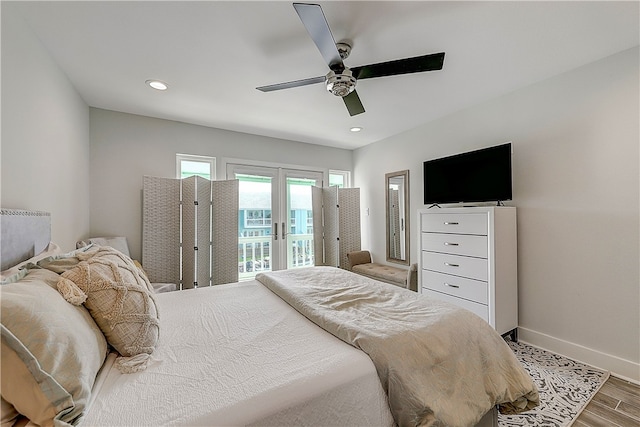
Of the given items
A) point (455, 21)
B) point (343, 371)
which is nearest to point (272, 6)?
point (455, 21)

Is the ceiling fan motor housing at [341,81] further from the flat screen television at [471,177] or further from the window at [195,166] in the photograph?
the window at [195,166]

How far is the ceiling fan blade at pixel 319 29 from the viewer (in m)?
1.22

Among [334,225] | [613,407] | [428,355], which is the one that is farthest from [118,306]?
[334,225]

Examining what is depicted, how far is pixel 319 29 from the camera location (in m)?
1.38

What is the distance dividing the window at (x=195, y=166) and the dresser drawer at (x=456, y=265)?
3019mm

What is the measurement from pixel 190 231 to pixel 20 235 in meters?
1.89

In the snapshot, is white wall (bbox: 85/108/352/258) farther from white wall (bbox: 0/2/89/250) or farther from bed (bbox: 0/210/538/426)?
bed (bbox: 0/210/538/426)

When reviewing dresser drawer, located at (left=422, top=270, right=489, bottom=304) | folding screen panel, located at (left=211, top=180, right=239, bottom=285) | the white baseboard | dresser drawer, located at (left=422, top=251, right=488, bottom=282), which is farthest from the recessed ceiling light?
the white baseboard

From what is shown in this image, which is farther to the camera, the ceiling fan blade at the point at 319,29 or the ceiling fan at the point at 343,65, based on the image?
the ceiling fan at the point at 343,65

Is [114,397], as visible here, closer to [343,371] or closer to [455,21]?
[343,371]

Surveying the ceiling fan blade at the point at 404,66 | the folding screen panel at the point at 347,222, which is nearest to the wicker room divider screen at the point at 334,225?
the folding screen panel at the point at 347,222

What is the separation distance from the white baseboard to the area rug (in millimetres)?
52

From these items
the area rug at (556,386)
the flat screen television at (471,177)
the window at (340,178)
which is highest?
the window at (340,178)

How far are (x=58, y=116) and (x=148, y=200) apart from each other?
1.21m
